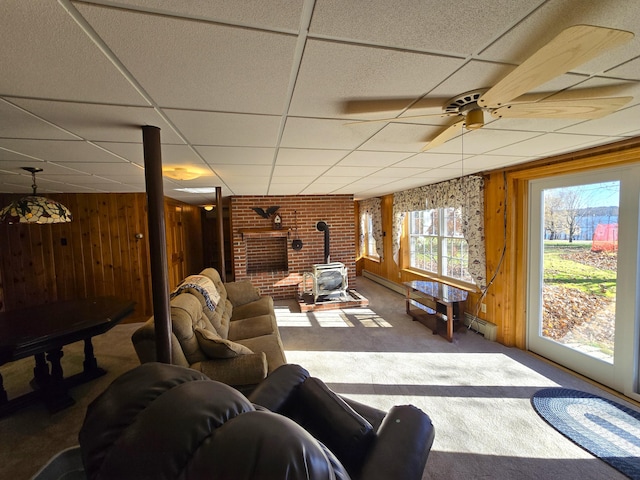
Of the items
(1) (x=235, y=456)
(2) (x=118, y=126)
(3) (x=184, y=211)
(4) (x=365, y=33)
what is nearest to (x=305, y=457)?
(1) (x=235, y=456)

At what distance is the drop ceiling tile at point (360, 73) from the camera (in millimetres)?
930

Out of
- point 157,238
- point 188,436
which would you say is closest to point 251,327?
point 157,238

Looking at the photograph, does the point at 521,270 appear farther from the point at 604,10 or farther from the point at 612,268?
the point at 604,10

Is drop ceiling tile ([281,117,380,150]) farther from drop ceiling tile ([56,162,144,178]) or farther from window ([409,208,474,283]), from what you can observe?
window ([409,208,474,283])

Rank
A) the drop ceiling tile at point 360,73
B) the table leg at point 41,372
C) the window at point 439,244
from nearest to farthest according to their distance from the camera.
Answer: the drop ceiling tile at point 360,73
the table leg at point 41,372
the window at point 439,244

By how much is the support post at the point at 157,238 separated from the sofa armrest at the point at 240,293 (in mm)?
2296

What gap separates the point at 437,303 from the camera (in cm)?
383

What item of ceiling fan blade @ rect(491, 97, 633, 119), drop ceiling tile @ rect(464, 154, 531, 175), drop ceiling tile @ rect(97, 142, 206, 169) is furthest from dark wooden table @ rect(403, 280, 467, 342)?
drop ceiling tile @ rect(97, 142, 206, 169)

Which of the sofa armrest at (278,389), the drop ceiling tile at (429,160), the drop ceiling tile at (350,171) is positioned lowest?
the sofa armrest at (278,389)

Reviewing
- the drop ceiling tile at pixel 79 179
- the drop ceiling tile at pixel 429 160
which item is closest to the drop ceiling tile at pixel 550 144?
the drop ceiling tile at pixel 429 160

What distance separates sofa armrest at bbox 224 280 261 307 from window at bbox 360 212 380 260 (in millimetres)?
4033

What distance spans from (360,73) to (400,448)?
1.43 meters

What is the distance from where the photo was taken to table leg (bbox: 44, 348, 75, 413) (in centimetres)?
235

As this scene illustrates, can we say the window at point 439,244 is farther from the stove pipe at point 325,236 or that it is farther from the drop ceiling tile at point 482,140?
the drop ceiling tile at point 482,140
